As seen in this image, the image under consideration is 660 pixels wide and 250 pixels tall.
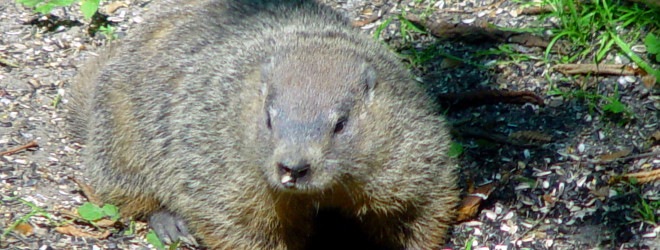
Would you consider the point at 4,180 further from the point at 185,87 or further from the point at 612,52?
the point at 612,52

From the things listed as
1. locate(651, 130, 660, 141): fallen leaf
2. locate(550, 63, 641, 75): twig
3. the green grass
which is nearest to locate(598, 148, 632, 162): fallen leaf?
locate(651, 130, 660, 141): fallen leaf

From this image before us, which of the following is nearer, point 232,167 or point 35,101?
point 232,167

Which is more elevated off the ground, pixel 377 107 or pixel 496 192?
pixel 377 107

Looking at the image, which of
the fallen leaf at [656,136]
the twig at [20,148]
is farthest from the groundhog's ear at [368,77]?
the twig at [20,148]

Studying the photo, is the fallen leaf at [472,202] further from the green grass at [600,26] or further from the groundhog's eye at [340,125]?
the groundhog's eye at [340,125]


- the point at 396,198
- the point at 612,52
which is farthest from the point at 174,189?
the point at 612,52

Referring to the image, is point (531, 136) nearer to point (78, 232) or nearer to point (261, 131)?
point (261, 131)

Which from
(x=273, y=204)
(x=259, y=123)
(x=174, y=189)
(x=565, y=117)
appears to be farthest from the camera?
(x=565, y=117)
